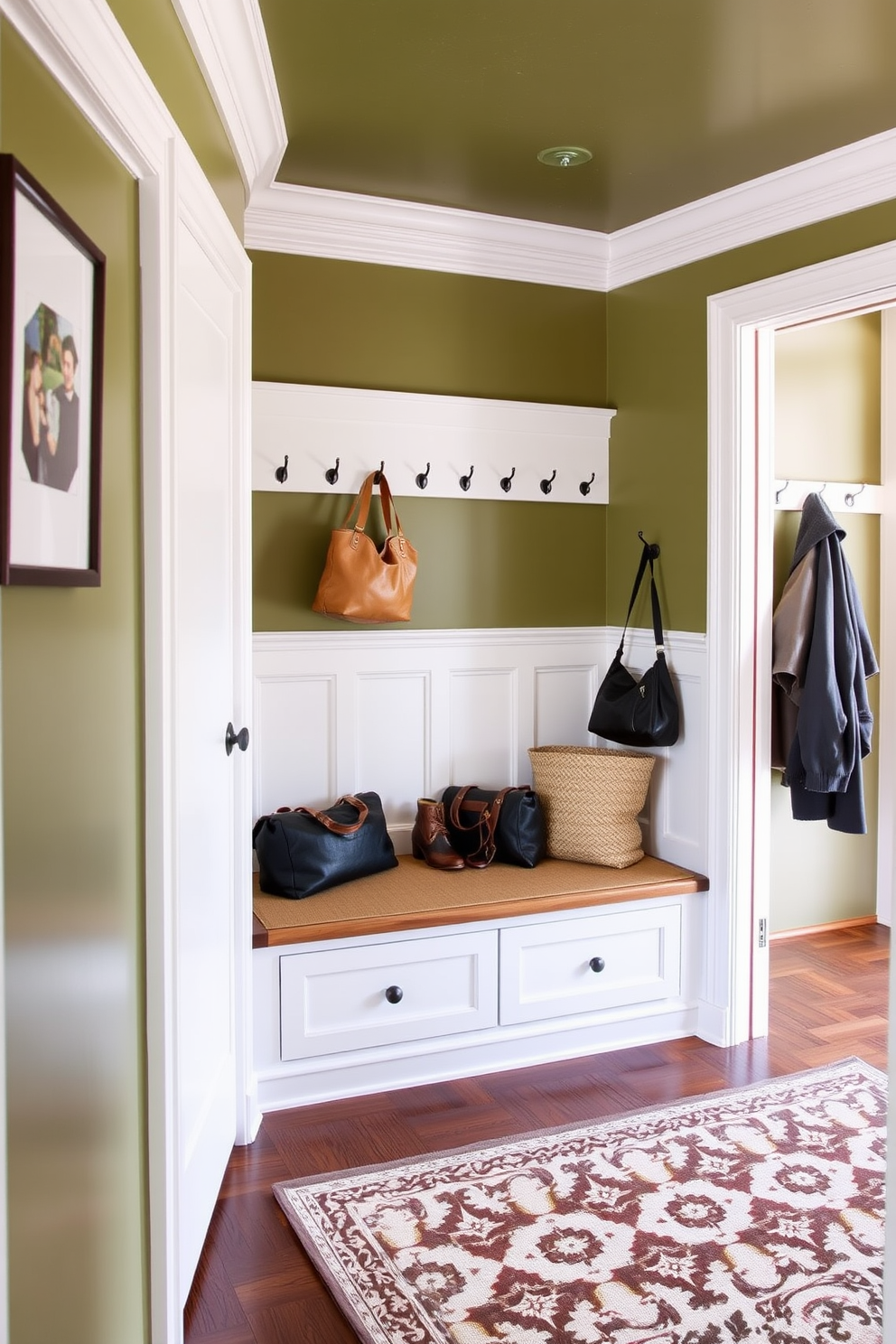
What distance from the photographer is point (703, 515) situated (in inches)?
131

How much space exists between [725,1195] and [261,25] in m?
2.66

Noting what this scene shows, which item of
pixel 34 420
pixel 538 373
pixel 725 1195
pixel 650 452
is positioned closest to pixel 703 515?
pixel 650 452

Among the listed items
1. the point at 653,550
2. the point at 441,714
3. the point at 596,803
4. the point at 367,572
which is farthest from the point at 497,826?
the point at 653,550

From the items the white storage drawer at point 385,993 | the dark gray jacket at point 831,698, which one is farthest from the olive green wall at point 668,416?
the white storage drawer at point 385,993

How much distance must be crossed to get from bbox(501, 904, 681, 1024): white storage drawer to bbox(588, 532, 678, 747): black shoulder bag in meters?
0.53

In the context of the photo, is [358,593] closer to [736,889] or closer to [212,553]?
[212,553]

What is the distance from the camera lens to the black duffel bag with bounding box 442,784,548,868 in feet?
11.0

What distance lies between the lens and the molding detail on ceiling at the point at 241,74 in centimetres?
201

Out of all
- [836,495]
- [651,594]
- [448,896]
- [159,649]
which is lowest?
[448,896]

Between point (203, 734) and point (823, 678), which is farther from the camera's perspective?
point (823, 678)

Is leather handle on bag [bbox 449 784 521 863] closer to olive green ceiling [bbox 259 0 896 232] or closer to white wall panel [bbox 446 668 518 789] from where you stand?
white wall panel [bbox 446 668 518 789]

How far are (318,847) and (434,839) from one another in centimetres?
43

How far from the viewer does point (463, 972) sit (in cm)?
305

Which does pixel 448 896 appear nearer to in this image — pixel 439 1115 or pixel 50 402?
pixel 439 1115
